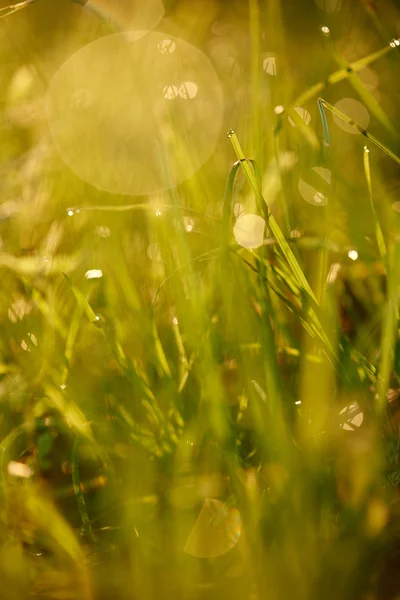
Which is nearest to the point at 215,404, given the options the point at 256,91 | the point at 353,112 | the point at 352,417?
the point at 352,417

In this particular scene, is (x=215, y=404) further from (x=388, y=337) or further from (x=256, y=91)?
(x=256, y=91)

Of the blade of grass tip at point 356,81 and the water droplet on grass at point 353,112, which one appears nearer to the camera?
the blade of grass tip at point 356,81

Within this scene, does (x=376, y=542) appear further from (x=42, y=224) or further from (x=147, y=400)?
(x=42, y=224)

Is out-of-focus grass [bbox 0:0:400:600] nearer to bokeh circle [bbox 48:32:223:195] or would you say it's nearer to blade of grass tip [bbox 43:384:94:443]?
blade of grass tip [bbox 43:384:94:443]

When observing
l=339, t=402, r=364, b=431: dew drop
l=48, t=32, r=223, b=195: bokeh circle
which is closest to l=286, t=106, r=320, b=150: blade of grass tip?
l=48, t=32, r=223, b=195: bokeh circle

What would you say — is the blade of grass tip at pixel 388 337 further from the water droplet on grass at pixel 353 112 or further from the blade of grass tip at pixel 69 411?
the water droplet on grass at pixel 353 112

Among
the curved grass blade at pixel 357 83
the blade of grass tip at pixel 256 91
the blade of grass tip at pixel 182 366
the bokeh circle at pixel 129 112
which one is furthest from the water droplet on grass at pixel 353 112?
the blade of grass tip at pixel 182 366

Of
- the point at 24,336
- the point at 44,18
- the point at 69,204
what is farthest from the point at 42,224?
the point at 44,18

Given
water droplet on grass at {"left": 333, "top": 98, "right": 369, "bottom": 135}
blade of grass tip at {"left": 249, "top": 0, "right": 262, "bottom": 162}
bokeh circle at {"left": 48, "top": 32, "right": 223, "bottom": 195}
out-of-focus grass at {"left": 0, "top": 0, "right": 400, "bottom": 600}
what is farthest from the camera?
water droplet on grass at {"left": 333, "top": 98, "right": 369, "bottom": 135}

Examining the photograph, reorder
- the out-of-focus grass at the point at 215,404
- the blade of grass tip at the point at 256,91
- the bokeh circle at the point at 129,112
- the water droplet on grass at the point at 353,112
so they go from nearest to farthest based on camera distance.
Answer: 1. the out-of-focus grass at the point at 215,404
2. the blade of grass tip at the point at 256,91
3. the bokeh circle at the point at 129,112
4. the water droplet on grass at the point at 353,112
